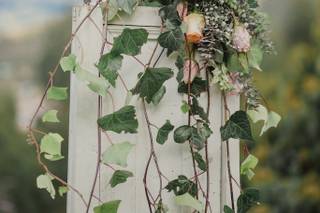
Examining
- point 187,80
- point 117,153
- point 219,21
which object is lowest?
point 117,153

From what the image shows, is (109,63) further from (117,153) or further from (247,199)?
(247,199)

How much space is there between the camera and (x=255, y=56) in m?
0.99

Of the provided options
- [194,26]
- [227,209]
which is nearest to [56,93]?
[194,26]

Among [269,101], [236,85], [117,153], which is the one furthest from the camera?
[269,101]

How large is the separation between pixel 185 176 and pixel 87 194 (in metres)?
0.18

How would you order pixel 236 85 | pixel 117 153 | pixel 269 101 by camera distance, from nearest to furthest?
pixel 117 153, pixel 236 85, pixel 269 101

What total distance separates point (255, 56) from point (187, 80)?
148 millimetres

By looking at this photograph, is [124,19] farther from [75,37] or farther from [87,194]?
[87,194]

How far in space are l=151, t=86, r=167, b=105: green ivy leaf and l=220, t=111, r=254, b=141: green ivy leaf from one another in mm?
123

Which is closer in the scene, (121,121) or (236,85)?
(121,121)

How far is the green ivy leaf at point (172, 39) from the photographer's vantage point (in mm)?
899

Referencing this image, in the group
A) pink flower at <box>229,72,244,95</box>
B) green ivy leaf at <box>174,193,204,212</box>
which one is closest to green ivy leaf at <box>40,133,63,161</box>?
green ivy leaf at <box>174,193,204,212</box>

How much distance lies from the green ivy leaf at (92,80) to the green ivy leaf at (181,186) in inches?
7.9

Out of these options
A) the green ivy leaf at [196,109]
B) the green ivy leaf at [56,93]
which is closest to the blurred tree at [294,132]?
the green ivy leaf at [196,109]
